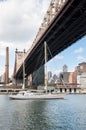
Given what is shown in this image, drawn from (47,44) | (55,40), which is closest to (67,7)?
(55,40)

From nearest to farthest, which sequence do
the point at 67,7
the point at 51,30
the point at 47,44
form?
the point at 67,7 < the point at 51,30 < the point at 47,44

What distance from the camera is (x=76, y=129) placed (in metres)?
26.8

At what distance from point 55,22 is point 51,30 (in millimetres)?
5555

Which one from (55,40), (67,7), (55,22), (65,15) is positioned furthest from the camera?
(55,40)

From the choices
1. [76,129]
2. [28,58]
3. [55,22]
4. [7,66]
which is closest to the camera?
[76,129]

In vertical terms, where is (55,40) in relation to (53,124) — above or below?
above

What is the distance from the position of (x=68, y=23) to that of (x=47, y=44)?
62.6 ft

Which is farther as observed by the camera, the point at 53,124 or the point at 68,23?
the point at 68,23

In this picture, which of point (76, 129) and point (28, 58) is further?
point (28, 58)

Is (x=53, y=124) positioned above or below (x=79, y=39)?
below

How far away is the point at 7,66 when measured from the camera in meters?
174

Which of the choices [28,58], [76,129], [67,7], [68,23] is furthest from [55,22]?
[28,58]

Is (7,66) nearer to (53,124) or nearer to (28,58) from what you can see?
(28,58)

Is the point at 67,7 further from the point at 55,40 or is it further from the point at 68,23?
the point at 55,40
